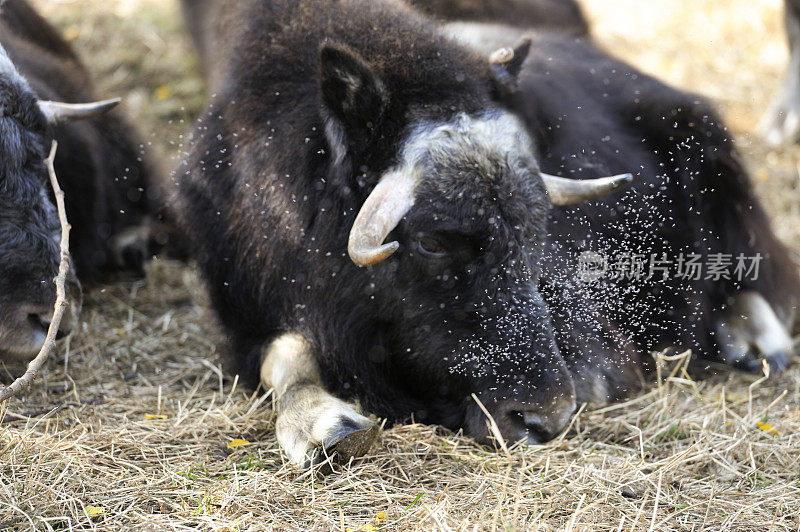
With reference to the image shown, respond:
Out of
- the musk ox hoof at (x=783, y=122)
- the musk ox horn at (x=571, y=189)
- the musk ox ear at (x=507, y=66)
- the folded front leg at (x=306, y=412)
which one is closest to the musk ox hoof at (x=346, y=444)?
the folded front leg at (x=306, y=412)

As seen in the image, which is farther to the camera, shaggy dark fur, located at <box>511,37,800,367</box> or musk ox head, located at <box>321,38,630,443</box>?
shaggy dark fur, located at <box>511,37,800,367</box>

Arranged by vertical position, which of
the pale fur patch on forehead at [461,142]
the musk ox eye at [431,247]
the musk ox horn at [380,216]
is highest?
the pale fur patch on forehead at [461,142]

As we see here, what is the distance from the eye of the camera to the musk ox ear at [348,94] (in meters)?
3.30

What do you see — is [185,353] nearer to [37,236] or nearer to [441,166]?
[37,236]

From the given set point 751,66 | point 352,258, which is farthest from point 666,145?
point 751,66

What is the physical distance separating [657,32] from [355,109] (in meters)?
6.72

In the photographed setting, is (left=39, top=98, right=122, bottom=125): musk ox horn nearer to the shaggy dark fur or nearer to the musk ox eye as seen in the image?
the musk ox eye

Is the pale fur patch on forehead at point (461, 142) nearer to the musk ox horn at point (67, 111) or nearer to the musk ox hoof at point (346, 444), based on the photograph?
the musk ox hoof at point (346, 444)

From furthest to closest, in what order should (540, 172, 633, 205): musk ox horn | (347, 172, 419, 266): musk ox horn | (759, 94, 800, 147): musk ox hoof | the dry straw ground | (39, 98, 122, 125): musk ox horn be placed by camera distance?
1. (759, 94, 800, 147): musk ox hoof
2. (39, 98, 122, 125): musk ox horn
3. (540, 172, 633, 205): musk ox horn
4. (347, 172, 419, 266): musk ox horn
5. the dry straw ground

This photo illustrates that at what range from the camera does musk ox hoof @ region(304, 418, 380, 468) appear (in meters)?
3.35

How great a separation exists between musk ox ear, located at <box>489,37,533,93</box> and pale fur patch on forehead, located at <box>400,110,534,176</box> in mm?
247

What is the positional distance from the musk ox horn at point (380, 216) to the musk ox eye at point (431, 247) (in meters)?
0.13

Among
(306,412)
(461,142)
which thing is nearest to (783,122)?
(461,142)

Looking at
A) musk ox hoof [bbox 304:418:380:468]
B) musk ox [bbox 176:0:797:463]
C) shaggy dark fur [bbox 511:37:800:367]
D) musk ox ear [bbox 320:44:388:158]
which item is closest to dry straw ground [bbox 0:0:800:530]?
musk ox hoof [bbox 304:418:380:468]
